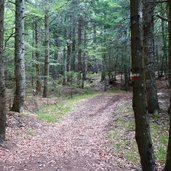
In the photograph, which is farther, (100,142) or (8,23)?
(8,23)

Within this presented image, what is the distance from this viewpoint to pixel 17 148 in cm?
955

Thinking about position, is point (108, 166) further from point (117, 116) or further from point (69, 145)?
point (117, 116)

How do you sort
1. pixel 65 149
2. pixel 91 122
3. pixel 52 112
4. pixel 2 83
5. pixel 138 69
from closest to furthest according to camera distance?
pixel 138 69
pixel 2 83
pixel 65 149
pixel 91 122
pixel 52 112

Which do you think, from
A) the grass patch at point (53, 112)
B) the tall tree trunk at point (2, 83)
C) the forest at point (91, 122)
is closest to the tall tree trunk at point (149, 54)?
the forest at point (91, 122)

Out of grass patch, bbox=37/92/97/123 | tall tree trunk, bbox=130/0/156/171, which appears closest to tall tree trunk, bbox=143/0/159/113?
grass patch, bbox=37/92/97/123

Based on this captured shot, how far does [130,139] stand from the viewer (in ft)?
35.7

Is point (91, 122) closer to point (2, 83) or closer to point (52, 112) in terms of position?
point (52, 112)

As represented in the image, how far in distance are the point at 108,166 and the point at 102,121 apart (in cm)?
625

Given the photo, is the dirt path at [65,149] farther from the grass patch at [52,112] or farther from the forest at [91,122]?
the grass patch at [52,112]

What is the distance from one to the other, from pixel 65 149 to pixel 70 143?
2.94ft

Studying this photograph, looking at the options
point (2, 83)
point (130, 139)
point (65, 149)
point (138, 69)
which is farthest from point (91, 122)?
point (138, 69)

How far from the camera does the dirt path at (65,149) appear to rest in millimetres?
8062

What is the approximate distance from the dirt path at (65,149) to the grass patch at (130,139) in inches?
12.4

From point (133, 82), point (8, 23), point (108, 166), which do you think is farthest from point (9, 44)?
point (133, 82)
